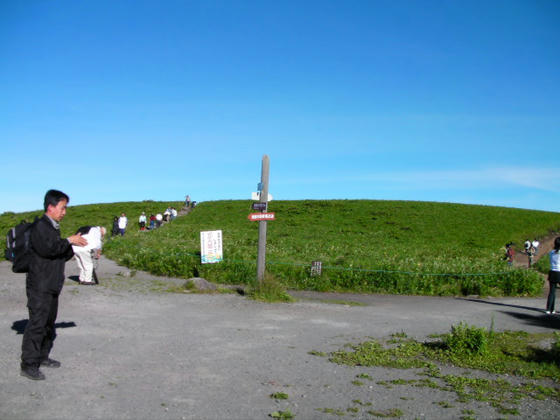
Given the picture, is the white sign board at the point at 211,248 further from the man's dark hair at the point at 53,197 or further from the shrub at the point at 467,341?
the man's dark hair at the point at 53,197

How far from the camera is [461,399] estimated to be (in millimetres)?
5828

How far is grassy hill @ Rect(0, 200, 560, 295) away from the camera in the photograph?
1738 centimetres

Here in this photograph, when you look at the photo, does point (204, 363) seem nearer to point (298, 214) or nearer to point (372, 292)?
point (372, 292)

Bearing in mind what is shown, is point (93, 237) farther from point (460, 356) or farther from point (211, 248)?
point (211, 248)

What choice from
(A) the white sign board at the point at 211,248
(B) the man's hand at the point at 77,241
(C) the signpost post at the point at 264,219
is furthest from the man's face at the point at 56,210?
(A) the white sign board at the point at 211,248

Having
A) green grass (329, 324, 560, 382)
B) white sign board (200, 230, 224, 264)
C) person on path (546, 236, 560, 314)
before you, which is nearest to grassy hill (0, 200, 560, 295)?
white sign board (200, 230, 224, 264)

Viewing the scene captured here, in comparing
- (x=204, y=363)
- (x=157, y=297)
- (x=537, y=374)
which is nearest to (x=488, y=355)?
(x=537, y=374)

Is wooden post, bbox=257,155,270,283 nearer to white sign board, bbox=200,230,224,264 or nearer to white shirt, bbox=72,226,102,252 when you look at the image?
white sign board, bbox=200,230,224,264

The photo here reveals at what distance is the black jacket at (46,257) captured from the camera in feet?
19.0

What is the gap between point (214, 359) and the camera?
7336mm

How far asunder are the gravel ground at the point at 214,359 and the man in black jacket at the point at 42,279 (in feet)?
1.09

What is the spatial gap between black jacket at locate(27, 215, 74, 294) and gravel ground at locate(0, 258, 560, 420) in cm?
118

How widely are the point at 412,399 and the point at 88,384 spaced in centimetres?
393

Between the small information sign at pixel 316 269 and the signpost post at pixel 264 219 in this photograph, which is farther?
the small information sign at pixel 316 269
